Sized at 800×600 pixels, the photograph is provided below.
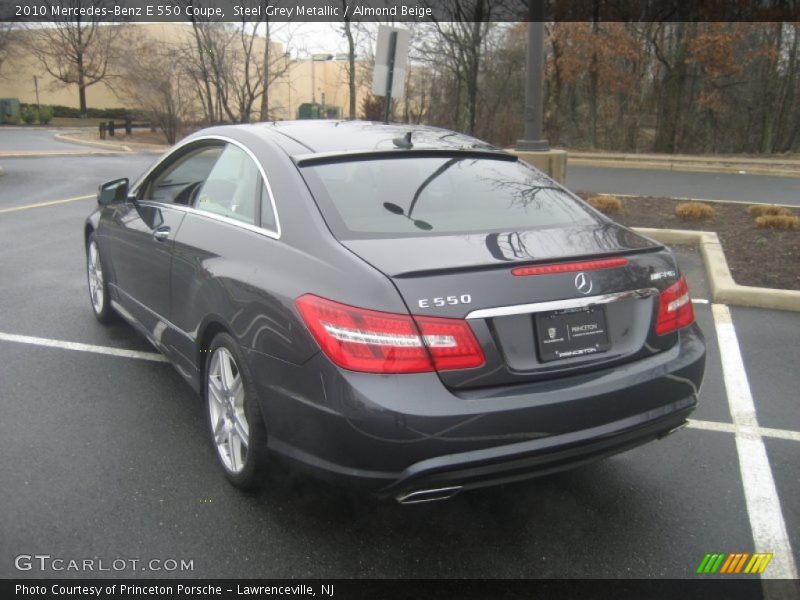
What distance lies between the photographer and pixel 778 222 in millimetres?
8633

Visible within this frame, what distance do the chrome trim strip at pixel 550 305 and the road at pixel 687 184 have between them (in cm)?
1143

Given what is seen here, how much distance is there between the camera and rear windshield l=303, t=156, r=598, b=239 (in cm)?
301

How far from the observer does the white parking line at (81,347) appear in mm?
4934

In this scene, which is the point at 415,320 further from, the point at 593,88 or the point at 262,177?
the point at 593,88

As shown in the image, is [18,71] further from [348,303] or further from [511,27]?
[348,303]

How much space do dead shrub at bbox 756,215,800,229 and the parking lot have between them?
465 centimetres

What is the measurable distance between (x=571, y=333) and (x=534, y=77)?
781 centimetres

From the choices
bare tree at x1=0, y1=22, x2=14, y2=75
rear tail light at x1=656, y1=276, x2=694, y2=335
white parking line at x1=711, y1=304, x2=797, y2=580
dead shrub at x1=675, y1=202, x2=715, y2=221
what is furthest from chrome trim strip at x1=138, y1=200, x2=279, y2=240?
bare tree at x1=0, y1=22, x2=14, y2=75

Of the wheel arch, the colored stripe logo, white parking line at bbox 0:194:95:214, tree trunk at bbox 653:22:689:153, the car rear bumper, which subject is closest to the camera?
the car rear bumper

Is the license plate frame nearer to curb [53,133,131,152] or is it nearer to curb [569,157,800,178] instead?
curb [569,157,800,178]

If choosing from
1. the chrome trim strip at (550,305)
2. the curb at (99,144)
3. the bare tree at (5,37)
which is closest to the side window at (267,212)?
the chrome trim strip at (550,305)

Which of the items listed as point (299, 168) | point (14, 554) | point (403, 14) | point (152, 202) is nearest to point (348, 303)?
point (299, 168)

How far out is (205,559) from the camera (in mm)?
2750
